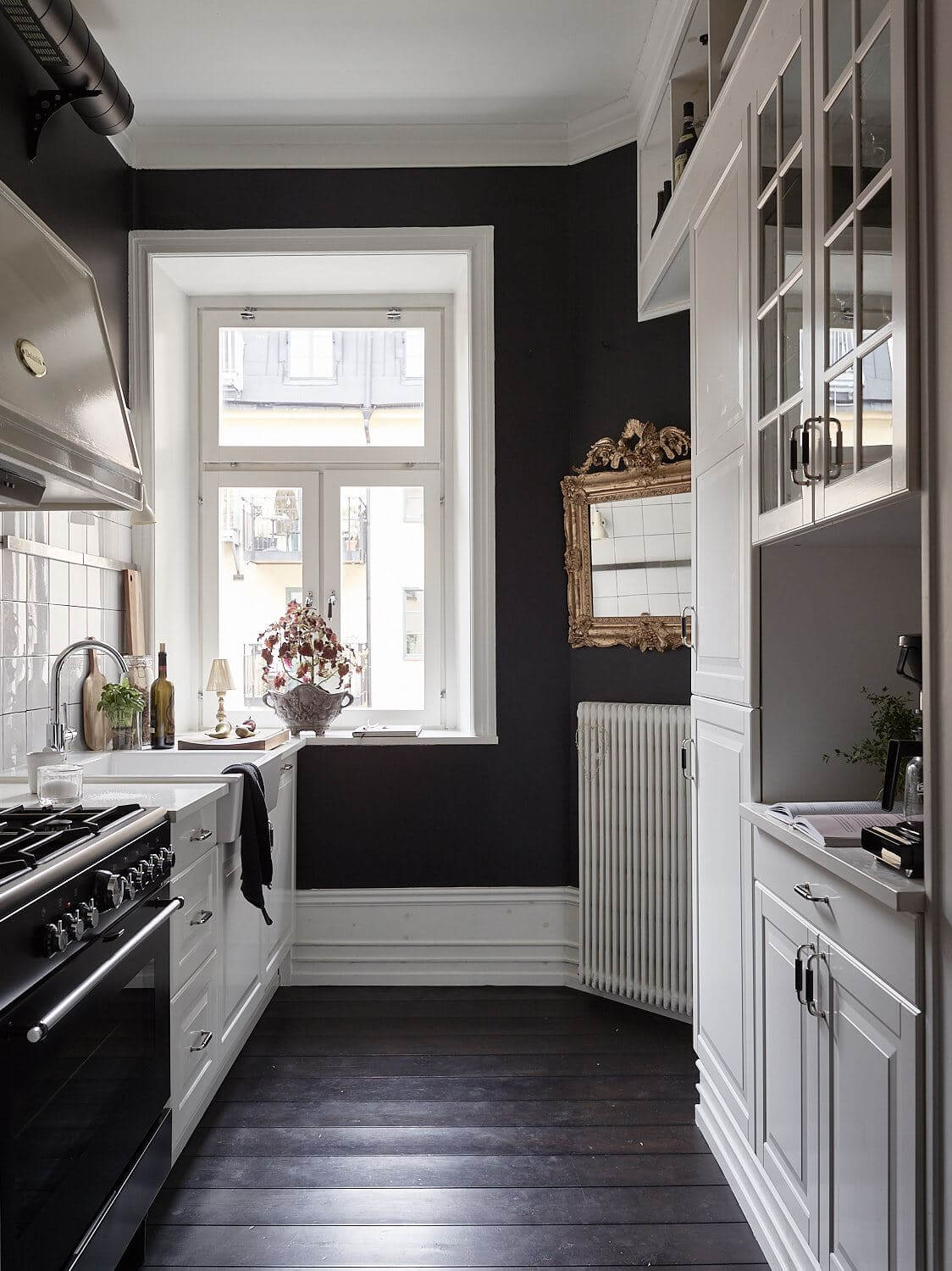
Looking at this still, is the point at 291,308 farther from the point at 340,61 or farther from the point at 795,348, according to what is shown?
the point at 795,348

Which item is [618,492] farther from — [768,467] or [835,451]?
[835,451]

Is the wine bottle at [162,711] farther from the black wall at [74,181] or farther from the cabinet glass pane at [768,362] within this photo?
the cabinet glass pane at [768,362]

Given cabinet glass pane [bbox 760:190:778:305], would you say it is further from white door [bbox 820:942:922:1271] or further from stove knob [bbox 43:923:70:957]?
stove knob [bbox 43:923:70:957]

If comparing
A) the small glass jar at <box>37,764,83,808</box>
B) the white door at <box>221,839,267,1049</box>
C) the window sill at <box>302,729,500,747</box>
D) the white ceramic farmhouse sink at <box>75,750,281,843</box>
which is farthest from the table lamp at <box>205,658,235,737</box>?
the small glass jar at <box>37,764,83,808</box>

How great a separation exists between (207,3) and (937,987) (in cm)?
315

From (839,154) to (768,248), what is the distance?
0.35 m

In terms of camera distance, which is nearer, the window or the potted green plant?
the potted green plant

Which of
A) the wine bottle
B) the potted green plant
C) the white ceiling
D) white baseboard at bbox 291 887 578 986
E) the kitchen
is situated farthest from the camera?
white baseboard at bbox 291 887 578 986

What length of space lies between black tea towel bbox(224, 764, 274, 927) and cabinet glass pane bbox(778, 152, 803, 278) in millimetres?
1872

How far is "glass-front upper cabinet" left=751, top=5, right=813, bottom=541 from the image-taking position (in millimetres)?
1673

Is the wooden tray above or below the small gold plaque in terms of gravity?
below

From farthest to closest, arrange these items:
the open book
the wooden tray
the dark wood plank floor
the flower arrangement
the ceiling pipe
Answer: the flower arrangement < the wooden tray < the ceiling pipe < the dark wood plank floor < the open book

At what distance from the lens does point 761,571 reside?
2.01 meters

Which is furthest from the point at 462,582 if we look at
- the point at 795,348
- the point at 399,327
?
the point at 795,348
